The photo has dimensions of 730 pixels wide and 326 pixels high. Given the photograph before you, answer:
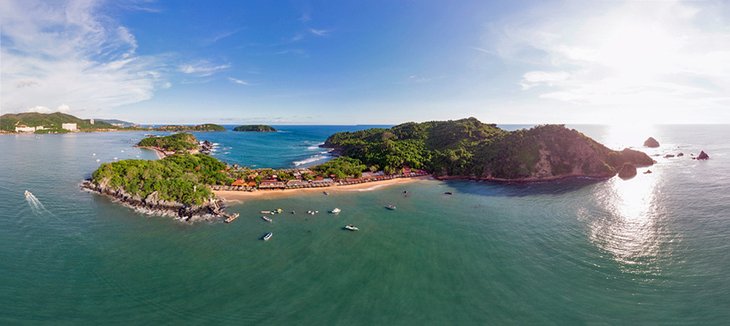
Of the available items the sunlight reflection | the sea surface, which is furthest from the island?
the sunlight reflection

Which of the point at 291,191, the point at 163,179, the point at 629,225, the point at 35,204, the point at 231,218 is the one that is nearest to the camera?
the point at 231,218

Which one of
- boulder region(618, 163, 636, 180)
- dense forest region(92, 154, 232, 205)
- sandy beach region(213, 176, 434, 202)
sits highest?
boulder region(618, 163, 636, 180)

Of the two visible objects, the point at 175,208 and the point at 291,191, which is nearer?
the point at 175,208

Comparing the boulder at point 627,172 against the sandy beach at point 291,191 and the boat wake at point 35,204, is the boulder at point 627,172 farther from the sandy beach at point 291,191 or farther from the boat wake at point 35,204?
the boat wake at point 35,204

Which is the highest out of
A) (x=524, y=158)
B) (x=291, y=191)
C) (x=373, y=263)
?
(x=524, y=158)

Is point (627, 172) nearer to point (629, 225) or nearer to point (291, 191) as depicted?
point (629, 225)

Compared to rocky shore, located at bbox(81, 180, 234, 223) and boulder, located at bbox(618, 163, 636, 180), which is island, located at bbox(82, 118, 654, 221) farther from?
boulder, located at bbox(618, 163, 636, 180)

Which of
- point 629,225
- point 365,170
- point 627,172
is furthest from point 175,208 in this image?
point 627,172
